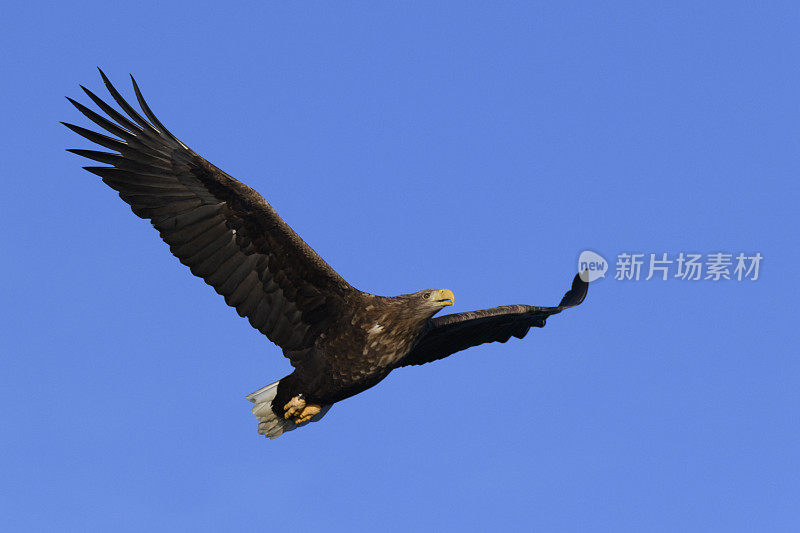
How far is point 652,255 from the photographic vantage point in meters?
13.6

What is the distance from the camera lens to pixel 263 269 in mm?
11711

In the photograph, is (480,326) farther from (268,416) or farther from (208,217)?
(208,217)

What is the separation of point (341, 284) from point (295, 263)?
0.45 metres

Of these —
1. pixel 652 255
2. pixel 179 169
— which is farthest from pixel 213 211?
pixel 652 255

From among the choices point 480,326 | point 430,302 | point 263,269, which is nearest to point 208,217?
point 263,269

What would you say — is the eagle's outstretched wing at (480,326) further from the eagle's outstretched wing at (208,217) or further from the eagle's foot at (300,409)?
the eagle's outstretched wing at (208,217)

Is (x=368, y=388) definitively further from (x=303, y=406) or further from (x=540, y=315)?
(x=540, y=315)

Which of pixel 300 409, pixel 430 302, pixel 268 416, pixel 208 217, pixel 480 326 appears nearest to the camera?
pixel 430 302

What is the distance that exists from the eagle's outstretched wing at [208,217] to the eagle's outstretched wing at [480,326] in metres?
1.20

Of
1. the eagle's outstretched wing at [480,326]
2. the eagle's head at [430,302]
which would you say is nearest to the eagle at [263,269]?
the eagle's head at [430,302]

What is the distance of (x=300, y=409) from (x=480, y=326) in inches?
82.6

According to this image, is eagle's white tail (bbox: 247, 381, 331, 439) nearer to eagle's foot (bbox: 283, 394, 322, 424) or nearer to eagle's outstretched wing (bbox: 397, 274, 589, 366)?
eagle's foot (bbox: 283, 394, 322, 424)

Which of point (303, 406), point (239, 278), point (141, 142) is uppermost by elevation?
point (141, 142)

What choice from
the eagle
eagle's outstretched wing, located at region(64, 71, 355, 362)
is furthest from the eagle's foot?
eagle's outstretched wing, located at region(64, 71, 355, 362)
